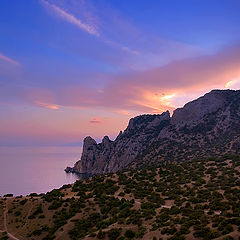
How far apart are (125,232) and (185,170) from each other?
32.7 m

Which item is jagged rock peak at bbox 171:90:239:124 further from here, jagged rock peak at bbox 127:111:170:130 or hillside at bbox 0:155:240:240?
hillside at bbox 0:155:240:240

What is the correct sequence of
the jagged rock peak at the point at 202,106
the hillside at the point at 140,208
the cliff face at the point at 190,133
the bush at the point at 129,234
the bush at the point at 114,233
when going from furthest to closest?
1. the jagged rock peak at the point at 202,106
2. the cliff face at the point at 190,133
3. the bush at the point at 114,233
4. the bush at the point at 129,234
5. the hillside at the point at 140,208

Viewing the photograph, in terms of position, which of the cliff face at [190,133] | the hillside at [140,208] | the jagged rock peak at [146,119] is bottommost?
the hillside at [140,208]

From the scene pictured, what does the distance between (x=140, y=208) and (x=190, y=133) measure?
9581 cm

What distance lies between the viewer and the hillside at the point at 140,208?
3119 cm

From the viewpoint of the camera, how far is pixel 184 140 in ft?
423

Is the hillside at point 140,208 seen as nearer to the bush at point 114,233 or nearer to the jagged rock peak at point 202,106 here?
the bush at point 114,233

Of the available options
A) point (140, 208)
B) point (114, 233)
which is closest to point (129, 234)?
point (114, 233)

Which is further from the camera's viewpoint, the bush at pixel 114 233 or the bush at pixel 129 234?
the bush at pixel 114 233

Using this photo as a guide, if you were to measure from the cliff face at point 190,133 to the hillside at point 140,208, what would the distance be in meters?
50.3

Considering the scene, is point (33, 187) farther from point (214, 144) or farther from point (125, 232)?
point (125, 232)

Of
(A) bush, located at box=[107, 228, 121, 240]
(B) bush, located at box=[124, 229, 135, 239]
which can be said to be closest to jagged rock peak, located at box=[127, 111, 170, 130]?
(A) bush, located at box=[107, 228, 121, 240]

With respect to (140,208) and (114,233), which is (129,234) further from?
(140,208)

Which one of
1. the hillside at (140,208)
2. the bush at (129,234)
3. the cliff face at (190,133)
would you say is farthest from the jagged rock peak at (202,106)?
the bush at (129,234)
